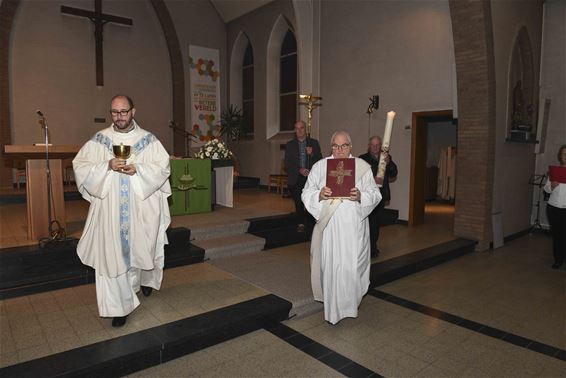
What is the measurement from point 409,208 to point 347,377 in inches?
233

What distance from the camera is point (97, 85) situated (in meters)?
11.6

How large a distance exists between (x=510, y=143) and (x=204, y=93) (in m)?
9.27

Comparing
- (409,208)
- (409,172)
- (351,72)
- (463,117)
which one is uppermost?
(351,72)

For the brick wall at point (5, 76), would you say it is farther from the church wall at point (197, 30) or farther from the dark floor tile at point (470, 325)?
the dark floor tile at point (470, 325)

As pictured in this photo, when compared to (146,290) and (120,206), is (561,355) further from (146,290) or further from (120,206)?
(120,206)

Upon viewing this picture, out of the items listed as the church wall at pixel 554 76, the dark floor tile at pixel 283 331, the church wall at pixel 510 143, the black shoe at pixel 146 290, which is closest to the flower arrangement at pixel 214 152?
the black shoe at pixel 146 290

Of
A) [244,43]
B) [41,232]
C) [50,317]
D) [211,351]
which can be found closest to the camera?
[211,351]

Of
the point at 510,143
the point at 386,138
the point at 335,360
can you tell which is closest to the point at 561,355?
the point at 335,360

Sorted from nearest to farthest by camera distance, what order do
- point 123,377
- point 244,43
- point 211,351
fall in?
point 123,377, point 211,351, point 244,43

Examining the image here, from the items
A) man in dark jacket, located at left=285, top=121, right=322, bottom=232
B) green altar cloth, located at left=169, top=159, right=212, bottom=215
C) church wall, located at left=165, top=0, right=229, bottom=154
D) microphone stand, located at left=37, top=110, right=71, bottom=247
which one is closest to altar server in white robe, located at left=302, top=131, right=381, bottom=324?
man in dark jacket, located at left=285, top=121, right=322, bottom=232

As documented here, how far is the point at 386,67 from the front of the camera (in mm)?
8766

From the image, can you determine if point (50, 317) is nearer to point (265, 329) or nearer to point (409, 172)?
point (265, 329)

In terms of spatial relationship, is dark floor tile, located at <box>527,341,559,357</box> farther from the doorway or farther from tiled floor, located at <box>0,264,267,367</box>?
the doorway

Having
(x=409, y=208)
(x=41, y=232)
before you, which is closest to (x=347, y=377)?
(x=41, y=232)
